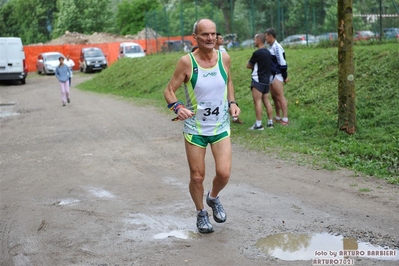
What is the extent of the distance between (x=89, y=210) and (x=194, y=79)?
227cm

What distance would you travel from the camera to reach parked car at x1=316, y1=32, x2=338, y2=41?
20.4 m

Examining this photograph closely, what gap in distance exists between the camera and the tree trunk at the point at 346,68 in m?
10.9

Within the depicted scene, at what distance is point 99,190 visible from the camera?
838 cm

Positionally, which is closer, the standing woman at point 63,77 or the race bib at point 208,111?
the race bib at point 208,111

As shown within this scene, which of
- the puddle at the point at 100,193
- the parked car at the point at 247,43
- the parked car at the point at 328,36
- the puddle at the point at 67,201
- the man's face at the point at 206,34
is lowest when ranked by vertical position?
the puddle at the point at 100,193

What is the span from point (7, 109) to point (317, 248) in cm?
1901

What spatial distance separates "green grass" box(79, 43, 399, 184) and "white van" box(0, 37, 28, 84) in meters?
15.4

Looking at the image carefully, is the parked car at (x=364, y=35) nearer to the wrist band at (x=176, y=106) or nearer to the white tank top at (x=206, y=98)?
the white tank top at (x=206, y=98)

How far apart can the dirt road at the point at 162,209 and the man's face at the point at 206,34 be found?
1.85m

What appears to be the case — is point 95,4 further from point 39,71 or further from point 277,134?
point 277,134

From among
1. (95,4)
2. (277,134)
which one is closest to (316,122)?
(277,134)

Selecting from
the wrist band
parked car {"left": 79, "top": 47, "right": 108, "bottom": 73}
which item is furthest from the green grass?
parked car {"left": 79, "top": 47, "right": 108, "bottom": 73}

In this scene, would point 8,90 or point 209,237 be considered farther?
point 8,90

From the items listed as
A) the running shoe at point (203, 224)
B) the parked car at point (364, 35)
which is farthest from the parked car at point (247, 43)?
the running shoe at point (203, 224)
